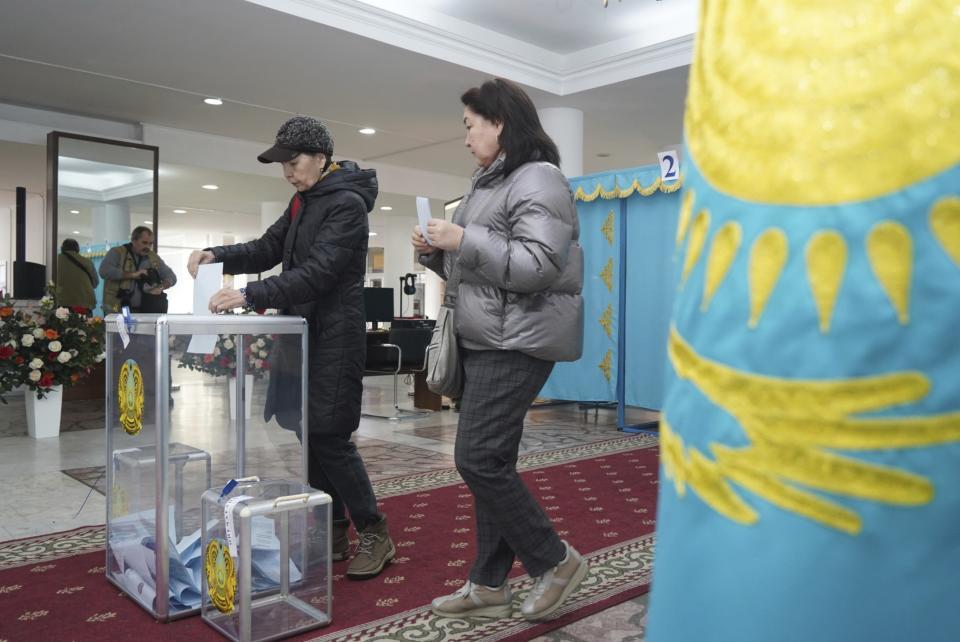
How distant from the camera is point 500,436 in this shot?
1.91 m

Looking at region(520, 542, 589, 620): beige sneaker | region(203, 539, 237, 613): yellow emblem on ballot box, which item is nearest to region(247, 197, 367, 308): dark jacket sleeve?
region(203, 539, 237, 613): yellow emblem on ballot box

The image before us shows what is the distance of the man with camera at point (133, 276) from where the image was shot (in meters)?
7.36

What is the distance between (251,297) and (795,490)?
1949 mm

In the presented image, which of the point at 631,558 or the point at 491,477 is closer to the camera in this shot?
the point at 491,477

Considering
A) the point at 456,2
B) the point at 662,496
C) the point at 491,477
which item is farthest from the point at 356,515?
the point at 456,2

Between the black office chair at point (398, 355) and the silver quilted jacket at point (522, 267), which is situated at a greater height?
the silver quilted jacket at point (522, 267)

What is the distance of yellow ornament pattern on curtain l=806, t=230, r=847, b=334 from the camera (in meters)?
0.35

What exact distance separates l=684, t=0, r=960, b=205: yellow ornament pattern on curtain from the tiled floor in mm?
1828

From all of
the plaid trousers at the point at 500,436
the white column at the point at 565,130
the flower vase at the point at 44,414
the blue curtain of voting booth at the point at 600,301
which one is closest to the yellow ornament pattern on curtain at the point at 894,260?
the plaid trousers at the point at 500,436

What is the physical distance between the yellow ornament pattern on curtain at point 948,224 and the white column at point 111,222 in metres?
8.96

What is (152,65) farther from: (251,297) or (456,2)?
(251,297)

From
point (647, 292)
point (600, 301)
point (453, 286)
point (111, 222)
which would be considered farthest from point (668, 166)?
point (111, 222)

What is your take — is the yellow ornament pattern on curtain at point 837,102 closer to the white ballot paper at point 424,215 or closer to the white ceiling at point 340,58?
the white ballot paper at point 424,215

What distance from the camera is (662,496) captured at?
436mm
